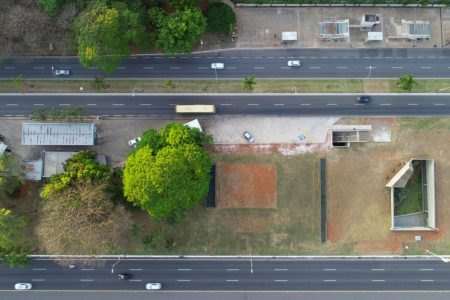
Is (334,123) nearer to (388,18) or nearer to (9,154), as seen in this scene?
(388,18)

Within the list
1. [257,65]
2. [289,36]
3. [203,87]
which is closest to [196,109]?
[203,87]

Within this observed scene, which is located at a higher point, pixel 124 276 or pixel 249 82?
pixel 249 82

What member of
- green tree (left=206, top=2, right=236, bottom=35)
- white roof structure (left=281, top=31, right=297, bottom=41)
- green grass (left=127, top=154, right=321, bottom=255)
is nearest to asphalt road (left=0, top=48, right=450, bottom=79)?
white roof structure (left=281, top=31, right=297, bottom=41)

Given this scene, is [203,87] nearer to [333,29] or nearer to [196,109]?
[196,109]

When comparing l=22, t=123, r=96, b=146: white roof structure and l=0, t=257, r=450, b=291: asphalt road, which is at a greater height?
l=22, t=123, r=96, b=146: white roof structure

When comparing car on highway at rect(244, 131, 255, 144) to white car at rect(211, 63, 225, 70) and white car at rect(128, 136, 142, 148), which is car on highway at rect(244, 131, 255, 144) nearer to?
white car at rect(211, 63, 225, 70)

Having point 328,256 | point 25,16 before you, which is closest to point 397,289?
point 328,256
